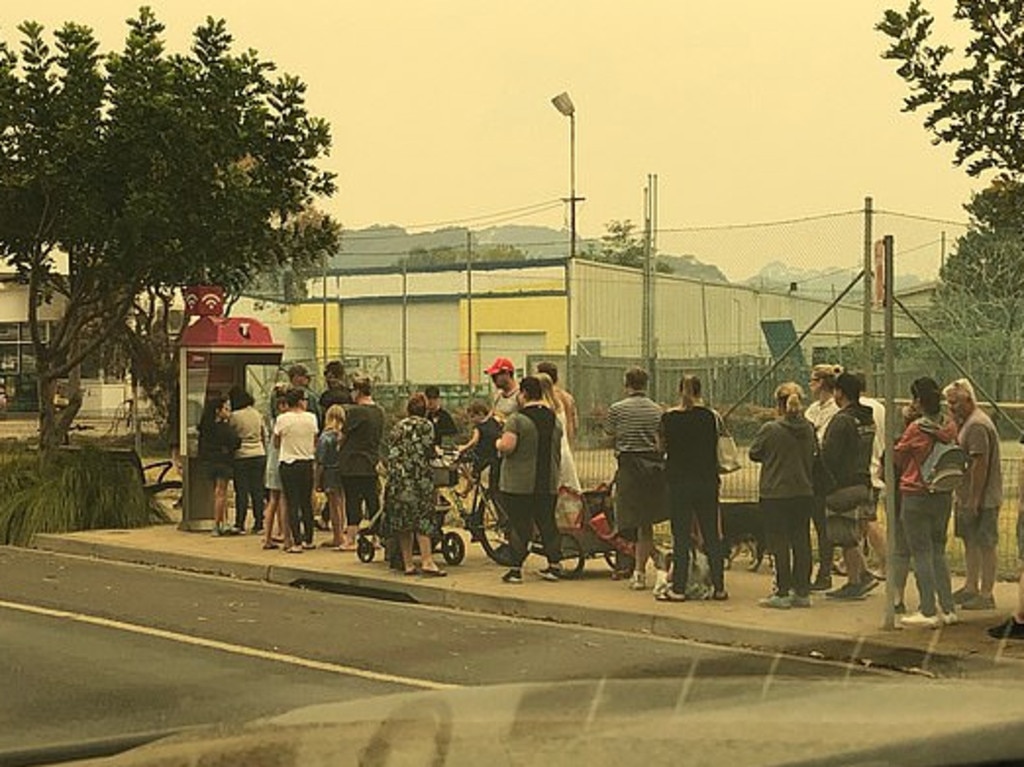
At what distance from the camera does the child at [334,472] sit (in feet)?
50.3

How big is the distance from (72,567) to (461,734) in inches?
512

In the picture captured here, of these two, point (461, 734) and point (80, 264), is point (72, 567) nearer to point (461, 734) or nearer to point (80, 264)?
point (80, 264)

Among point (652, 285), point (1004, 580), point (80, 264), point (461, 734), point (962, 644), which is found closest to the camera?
point (461, 734)

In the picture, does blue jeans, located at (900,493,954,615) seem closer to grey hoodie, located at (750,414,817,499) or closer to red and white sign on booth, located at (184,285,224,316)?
grey hoodie, located at (750,414,817,499)

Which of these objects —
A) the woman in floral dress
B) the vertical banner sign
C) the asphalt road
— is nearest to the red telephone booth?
the asphalt road

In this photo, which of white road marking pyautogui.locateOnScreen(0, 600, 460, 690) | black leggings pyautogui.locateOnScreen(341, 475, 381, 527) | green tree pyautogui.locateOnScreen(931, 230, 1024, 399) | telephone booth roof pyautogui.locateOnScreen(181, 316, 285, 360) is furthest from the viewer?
telephone booth roof pyautogui.locateOnScreen(181, 316, 285, 360)

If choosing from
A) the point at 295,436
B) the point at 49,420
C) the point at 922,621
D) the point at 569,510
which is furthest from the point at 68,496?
the point at 922,621

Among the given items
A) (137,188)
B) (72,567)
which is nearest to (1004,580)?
(72,567)

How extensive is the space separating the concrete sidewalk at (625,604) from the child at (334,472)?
0.28 metres

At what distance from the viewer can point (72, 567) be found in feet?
A: 49.3

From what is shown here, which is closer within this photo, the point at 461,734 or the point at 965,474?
the point at 461,734

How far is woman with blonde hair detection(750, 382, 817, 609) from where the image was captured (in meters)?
11.6

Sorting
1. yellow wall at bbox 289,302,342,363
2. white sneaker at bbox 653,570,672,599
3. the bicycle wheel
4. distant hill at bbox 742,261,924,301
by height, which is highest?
yellow wall at bbox 289,302,342,363

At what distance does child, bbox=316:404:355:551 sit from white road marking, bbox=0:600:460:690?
3.74m
